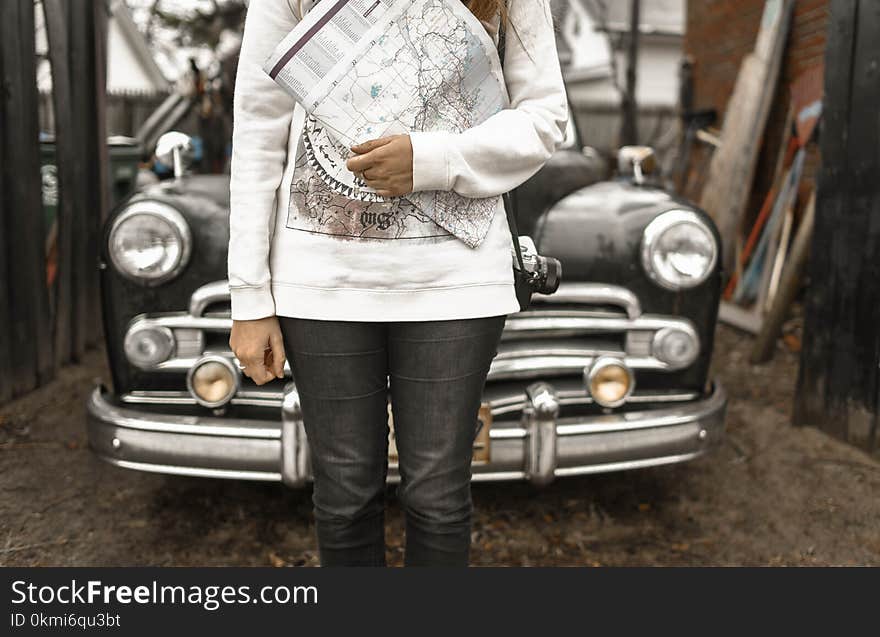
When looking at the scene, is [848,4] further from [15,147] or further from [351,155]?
[15,147]

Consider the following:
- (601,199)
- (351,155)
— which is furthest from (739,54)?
(351,155)

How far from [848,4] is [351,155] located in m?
2.70

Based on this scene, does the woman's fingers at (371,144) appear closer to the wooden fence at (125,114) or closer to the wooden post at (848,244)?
the wooden post at (848,244)

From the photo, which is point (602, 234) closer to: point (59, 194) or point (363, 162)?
point (363, 162)

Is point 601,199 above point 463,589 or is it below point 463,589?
above

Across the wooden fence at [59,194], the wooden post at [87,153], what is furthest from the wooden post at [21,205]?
the wooden post at [87,153]

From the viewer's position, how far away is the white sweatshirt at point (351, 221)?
4.36 ft

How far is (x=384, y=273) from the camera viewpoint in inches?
52.4

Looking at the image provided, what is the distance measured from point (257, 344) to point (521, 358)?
120cm

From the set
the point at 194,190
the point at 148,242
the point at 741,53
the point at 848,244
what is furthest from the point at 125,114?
the point at 848,244

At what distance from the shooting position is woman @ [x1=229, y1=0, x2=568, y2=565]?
1.33 m

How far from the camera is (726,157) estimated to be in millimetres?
5832

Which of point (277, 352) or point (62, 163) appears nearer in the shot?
point (277, 352)

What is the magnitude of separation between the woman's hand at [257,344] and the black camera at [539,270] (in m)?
0.47
